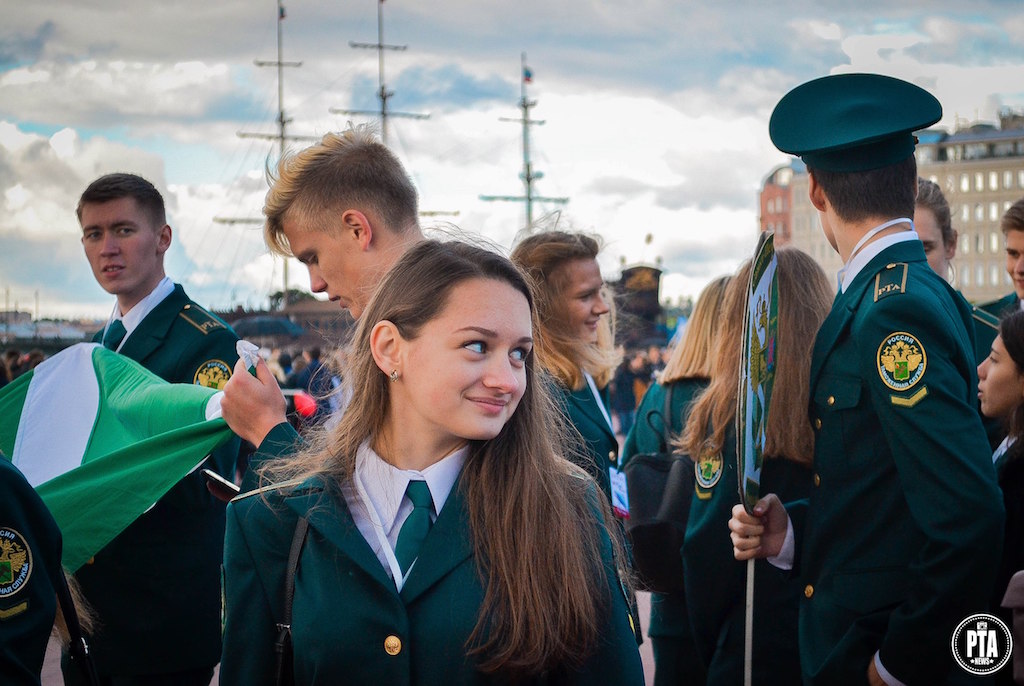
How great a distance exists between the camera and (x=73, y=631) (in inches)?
112

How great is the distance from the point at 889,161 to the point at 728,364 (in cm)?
129

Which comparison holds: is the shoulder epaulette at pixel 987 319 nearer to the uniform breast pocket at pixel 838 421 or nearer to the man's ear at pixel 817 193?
the man's ear at pixel 817 193

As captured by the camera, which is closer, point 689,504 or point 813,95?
point 813,95

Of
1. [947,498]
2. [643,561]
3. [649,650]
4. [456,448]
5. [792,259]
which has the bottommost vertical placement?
[649,650]

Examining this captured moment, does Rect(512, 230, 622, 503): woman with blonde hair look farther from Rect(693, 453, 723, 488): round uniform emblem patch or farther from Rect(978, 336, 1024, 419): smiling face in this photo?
Rect(978, 336, 1024, 419): smiling face

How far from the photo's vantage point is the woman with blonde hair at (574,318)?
4.17 m

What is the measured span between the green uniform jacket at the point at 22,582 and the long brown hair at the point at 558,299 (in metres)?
2.04

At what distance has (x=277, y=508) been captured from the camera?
2463 millimetres

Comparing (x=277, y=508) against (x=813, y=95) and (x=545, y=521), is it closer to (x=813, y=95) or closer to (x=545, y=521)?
(x=545, y=521)

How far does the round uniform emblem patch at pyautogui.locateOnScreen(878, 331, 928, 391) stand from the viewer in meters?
2.91

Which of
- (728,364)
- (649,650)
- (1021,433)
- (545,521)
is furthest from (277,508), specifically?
(649,650)

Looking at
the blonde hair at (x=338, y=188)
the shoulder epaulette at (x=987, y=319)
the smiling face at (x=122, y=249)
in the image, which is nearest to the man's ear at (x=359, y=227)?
the blonde hair at (x=338, y=188)

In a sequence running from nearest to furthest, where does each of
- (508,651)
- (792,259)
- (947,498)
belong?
1. (508,651)
2. (947,498)
3. (792,259)

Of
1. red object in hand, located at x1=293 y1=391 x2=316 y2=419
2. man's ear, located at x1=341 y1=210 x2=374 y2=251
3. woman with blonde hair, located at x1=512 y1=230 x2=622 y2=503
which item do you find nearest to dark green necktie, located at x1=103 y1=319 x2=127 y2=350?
red object in hand, located at x1=293 y1=391 x2=316 y2=419
